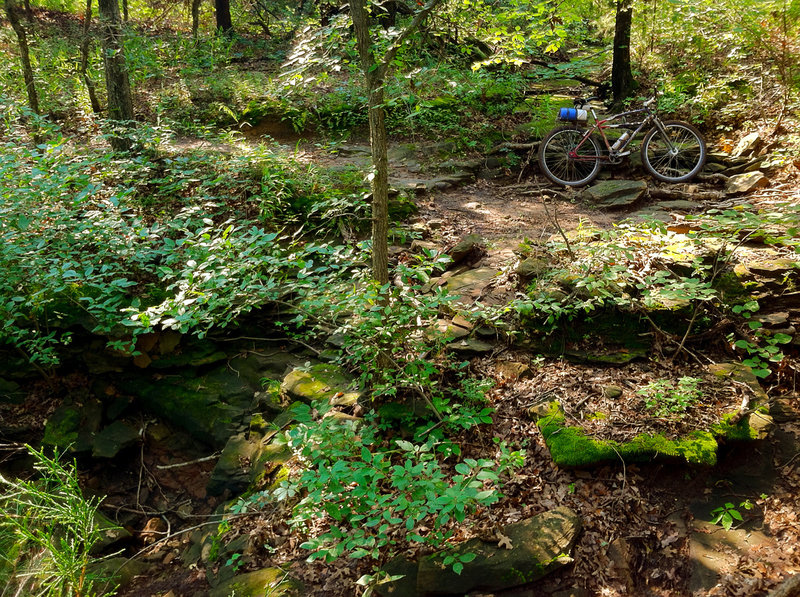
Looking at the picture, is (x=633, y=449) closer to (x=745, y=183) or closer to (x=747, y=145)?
(x=745, y=183)

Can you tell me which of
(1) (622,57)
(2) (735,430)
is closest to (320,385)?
(2) (735,430)

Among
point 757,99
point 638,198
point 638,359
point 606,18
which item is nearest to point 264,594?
point 638,359

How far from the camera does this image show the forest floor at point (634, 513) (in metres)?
3.03

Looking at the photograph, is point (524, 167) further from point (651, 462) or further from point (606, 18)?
point (651, 462)

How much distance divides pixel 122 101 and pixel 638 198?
843 centimetres

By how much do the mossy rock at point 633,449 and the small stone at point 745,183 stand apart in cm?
505

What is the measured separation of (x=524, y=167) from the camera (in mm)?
9016

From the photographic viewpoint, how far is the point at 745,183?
7148 mm

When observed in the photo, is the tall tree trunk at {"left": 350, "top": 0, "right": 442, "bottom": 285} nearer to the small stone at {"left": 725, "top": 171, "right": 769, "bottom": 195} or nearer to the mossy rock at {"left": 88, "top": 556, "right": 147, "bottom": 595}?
the mossy rock at {"left": 88, "top": 556, "right": 147, "bottom": 595}

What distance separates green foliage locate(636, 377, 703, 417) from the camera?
3.85m

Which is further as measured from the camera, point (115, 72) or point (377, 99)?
point (115, 72)

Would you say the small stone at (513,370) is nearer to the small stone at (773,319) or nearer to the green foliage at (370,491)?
the green foliage at (370,491)

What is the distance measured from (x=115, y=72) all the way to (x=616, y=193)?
823cm

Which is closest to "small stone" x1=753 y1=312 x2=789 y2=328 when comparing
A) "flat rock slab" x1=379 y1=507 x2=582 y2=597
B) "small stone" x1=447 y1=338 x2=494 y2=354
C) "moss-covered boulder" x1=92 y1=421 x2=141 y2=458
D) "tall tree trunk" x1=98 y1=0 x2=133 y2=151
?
"small stone" x1=447 y1=338 x2=494 y2=354
